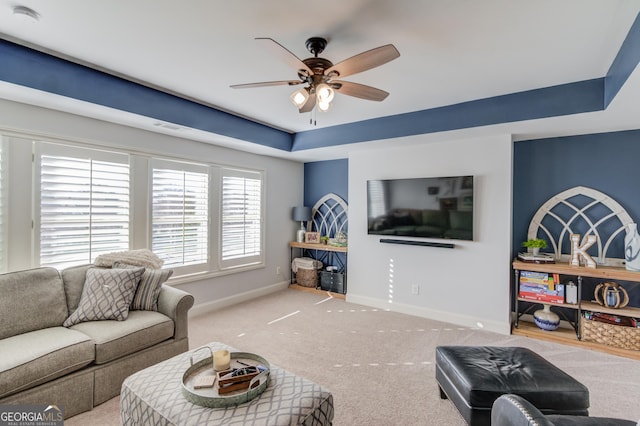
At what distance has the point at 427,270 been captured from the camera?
4.08 metres

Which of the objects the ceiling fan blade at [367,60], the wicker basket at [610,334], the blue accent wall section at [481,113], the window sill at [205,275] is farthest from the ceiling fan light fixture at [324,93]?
the wicker basket at [610,334]

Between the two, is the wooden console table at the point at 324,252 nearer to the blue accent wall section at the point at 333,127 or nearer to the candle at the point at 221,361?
the blue accent wall section at the point at 333,127

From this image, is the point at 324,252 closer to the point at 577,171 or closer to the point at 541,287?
the point at 541,287

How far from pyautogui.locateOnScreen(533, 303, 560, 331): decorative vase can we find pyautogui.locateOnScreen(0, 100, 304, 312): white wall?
12.2 ft

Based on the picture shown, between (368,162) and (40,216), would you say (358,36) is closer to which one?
(368,162)

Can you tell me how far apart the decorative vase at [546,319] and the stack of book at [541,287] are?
0.12 m

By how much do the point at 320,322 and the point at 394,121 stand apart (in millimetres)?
2709

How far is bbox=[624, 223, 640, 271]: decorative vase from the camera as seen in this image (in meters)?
3.02

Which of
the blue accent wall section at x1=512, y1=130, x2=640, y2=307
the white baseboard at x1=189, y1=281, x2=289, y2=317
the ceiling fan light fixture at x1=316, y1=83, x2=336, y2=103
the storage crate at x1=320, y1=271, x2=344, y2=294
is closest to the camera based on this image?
the ceiling fan light fixture at x1=316, y1=83, x2=336, y2=103

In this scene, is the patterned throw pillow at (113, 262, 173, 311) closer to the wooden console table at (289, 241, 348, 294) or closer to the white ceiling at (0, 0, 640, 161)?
the white ceiling at (0, 0, 640, 161)

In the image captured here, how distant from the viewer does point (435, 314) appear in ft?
13.1

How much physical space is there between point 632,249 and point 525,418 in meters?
3.03

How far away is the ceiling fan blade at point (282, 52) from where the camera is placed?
1.73 meters

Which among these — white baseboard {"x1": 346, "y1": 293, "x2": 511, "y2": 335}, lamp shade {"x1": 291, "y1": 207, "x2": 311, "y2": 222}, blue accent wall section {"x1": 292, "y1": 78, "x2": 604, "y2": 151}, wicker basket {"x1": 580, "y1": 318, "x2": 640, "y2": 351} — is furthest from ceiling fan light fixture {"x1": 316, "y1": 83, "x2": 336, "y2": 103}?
wicker basket {"x1": 580, "y1": 318, "x2": 640, "y2": 351}
